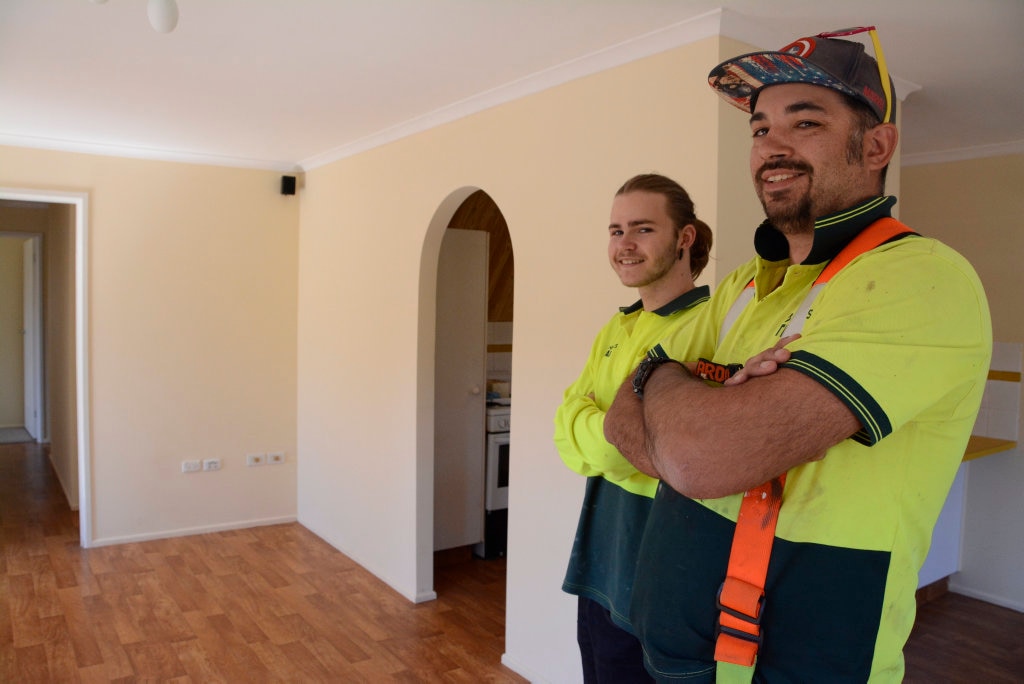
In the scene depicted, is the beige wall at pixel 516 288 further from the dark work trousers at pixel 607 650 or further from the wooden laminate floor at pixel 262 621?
the dark work trousers at pixel 607 650

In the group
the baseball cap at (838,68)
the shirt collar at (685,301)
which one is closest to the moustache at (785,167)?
the baseball cap at (838,68)

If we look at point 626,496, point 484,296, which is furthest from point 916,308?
point 484,296

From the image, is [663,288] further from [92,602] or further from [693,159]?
[92,602]

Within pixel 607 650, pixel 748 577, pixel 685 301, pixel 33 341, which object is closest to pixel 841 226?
pixel 748 577

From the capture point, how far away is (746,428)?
0.96 meters

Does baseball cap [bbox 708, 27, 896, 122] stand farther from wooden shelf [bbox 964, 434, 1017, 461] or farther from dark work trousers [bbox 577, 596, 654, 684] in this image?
wooden shelf [bbox 964, 434, 1017, 461]

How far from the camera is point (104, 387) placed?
5238mm

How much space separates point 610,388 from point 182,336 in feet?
14.6

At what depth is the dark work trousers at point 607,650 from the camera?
5.26ft

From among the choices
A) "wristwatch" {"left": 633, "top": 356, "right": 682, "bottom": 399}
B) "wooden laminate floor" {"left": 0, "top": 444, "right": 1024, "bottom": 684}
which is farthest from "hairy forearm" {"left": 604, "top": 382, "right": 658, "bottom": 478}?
"wooden laminate floor" {"left": 0, "top": 444, "right": 1024, "bottom": 684}

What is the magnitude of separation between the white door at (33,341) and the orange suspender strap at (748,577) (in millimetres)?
8828

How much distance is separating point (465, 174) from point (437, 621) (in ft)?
7.51

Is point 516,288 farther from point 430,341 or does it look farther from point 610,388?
point 610,388

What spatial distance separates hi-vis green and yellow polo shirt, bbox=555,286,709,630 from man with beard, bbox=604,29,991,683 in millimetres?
477
